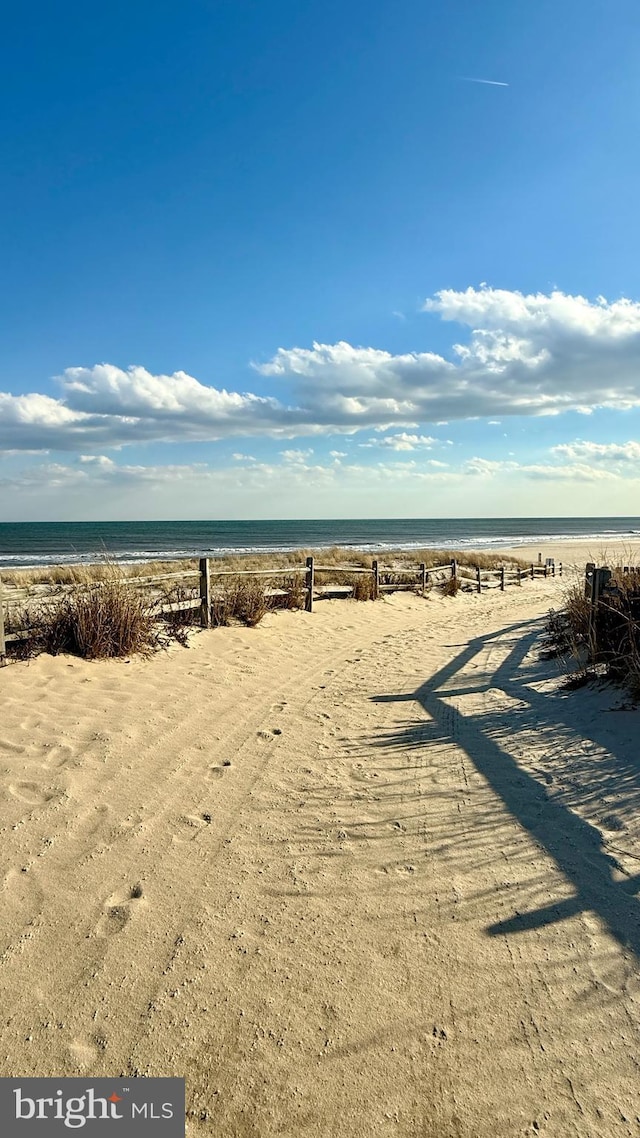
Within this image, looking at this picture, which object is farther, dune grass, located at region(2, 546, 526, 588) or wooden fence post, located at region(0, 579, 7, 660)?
dune grass, located at region(2, 546, 526, 588)

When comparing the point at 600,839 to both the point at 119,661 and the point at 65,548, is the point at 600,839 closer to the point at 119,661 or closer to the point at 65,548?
the point at 119,661

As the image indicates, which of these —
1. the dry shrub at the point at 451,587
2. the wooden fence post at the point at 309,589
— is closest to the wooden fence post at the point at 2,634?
the wooden fence post at the point at 309,589

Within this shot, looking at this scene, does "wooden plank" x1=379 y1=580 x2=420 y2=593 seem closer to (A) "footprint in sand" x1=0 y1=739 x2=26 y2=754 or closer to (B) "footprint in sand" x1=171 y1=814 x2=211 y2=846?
(A) "footprint in sand" x1=0 y1=739 x2=26 y2=754

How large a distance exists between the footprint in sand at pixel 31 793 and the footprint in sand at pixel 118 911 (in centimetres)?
125

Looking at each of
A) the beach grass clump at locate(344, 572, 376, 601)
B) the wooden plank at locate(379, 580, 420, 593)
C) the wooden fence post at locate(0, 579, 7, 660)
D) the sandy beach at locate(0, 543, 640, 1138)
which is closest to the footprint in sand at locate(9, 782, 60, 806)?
the sandy beach at locate(0, 543, 640, 1138)

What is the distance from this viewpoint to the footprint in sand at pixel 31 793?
13.8 feet

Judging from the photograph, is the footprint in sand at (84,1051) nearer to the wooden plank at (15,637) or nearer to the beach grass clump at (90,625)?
the beach grass clump at (90,625)

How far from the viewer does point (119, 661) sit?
8.12 m

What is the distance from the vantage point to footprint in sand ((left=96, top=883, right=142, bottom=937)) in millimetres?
2977

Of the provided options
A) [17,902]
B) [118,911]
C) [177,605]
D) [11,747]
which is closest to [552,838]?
[118,911]

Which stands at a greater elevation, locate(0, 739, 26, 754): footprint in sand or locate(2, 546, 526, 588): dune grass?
locate(2, 546, 526, 588): dune grass

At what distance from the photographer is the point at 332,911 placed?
311 cm

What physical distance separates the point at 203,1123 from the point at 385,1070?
2.13 feet

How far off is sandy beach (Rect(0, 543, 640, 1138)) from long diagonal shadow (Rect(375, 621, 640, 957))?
0.02 meters
